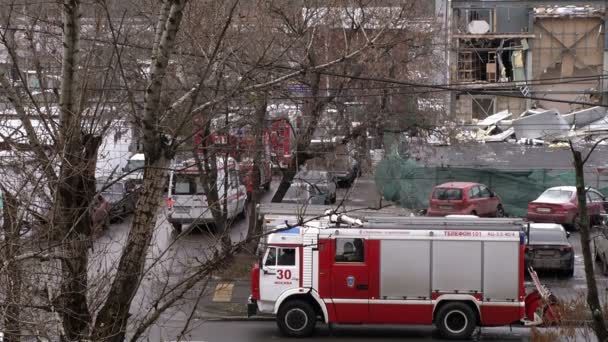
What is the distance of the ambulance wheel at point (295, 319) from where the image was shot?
1819 cm

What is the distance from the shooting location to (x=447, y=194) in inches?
1164

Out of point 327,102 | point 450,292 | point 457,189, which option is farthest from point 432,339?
point 457,189

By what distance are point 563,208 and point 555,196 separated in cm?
92

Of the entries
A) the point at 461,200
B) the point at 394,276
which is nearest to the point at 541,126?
the point at 461,200

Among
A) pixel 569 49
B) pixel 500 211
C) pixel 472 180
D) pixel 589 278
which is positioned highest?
→ pixel 569 49

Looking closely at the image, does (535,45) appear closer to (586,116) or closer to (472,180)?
(586,116)

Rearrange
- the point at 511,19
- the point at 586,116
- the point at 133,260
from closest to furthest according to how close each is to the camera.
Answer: the point at 133,260, the point at 586,116, the point at 511,19

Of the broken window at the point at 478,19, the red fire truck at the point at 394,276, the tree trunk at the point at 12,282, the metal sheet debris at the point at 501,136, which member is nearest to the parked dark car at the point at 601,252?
the red fire truck at the point at 394,276

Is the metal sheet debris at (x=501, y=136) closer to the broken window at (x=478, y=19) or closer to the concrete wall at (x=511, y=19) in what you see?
the broken window at (x=478, y=19)

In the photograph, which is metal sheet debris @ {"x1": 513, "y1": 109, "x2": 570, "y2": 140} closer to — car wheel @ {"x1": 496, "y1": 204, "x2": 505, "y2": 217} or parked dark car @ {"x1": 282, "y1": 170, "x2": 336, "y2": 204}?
car wheel @ {"x1": 496, "y1": 204, "x2": 505, "y2": 217}

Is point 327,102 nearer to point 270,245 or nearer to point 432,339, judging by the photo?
point 270,245

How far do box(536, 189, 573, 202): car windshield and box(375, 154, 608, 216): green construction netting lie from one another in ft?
5.68

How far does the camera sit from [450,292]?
18094 mm

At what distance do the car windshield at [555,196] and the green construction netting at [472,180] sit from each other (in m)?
1.73
